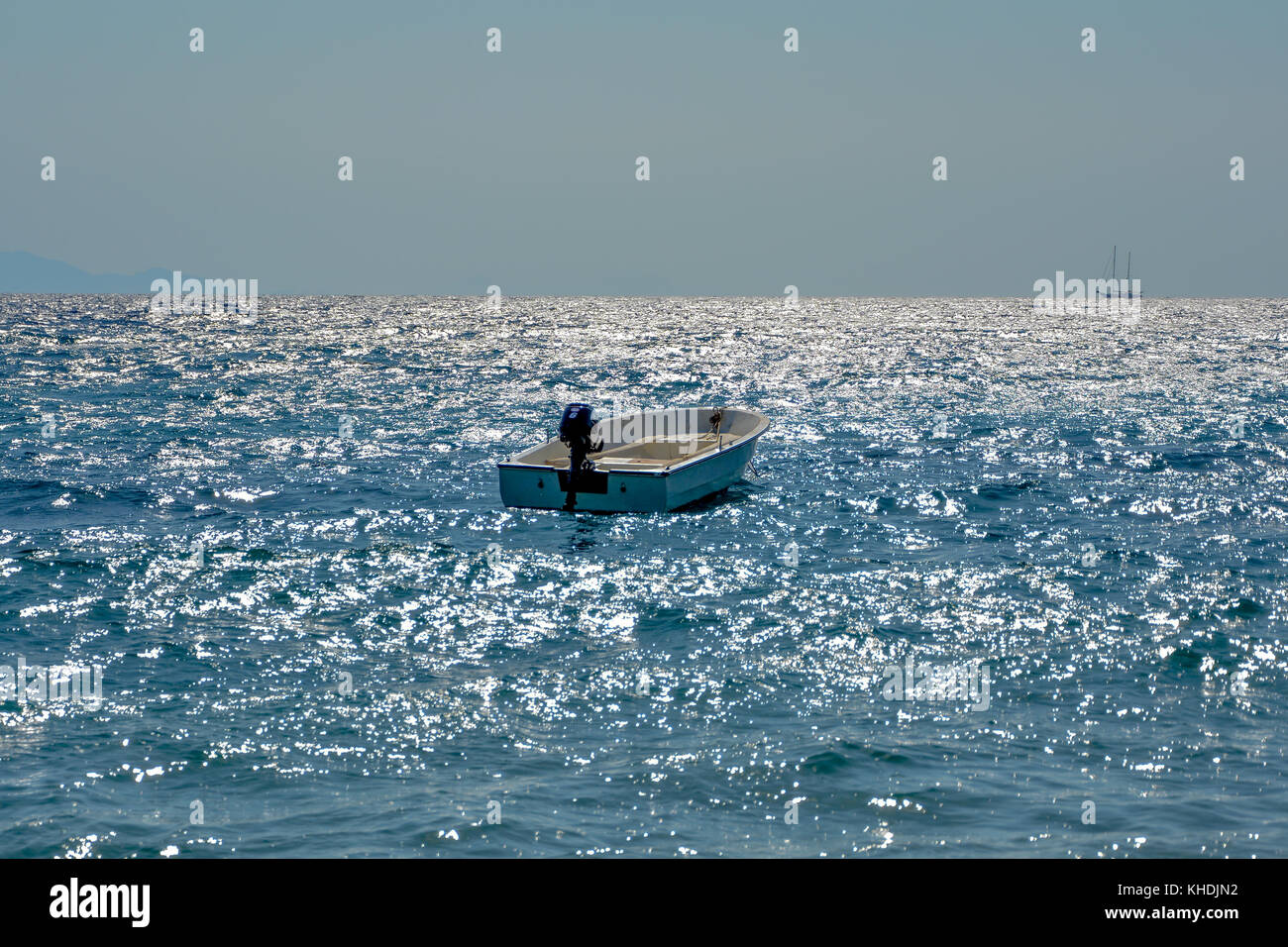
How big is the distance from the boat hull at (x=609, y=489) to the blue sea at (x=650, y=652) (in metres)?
0.40

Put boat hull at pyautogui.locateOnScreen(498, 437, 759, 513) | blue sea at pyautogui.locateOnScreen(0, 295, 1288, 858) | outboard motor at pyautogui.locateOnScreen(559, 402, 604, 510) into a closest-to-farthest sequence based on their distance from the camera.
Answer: blue sea at pyautogui.locateOnScreen(0, 295, 1288, 858)
boat hull at pyautogui.locateOnScreen(498, 437, 759, 513)
outboard motor at pyautogui.locateOnScreen(559, 402, 604, 510)

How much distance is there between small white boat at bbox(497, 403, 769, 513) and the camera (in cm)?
2350

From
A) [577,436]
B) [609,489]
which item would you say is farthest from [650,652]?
[577,436]

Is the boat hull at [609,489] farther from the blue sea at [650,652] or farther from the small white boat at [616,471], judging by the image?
the blue sea at [650,652]

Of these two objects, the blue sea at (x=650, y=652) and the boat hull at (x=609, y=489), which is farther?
the boat hull at (x=609, y=489)

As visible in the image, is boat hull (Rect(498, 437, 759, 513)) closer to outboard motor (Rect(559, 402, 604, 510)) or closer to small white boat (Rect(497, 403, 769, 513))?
small white boat (Rect(497, 403, 769, 513))

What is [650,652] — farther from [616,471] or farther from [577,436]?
[577,436]

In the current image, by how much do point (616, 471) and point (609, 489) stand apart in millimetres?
417

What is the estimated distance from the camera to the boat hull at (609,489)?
924 inches

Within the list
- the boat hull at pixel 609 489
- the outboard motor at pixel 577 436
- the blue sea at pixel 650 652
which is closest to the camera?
the blue sea at pixel 650 652

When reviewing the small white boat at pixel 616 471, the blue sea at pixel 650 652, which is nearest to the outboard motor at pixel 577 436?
the small white boat at pixel 616 471

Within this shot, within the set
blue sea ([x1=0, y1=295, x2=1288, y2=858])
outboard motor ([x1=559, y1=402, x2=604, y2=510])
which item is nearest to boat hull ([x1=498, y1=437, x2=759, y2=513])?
outboard motor ([x1=559, y1=402, x2=604, y2=510])
